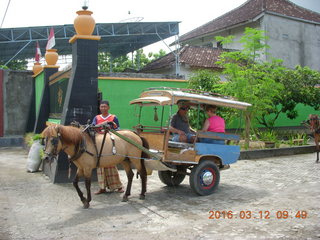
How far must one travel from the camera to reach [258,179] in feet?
28.6

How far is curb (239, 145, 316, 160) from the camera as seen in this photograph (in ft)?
39.7

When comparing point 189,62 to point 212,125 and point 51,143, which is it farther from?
point 51,143

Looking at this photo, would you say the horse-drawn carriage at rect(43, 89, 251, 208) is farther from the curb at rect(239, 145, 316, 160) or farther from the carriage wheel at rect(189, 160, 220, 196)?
the curb at rect(239, 145, 316, 160)

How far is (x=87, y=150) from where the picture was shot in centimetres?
625

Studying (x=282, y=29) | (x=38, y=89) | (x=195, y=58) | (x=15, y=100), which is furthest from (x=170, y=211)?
(x=282, y=29)

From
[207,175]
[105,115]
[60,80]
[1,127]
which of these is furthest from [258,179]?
[1,127]

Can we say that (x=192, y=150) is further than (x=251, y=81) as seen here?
No

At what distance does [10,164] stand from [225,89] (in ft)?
25.6

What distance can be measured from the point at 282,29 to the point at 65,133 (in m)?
21.2

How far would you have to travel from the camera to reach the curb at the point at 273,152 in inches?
476

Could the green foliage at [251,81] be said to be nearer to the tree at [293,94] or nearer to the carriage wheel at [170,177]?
the tree at [293,94]

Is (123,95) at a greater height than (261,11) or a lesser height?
lesser

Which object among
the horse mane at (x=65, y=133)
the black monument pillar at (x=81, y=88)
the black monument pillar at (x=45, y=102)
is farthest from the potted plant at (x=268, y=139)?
the horse mane at (x=65, y=133)

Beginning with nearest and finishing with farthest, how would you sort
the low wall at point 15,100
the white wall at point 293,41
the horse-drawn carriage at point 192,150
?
1. the horse-drawn carriage at point 192,150
2. the low wall at point 15,100
3. the white wall at point 293,41
